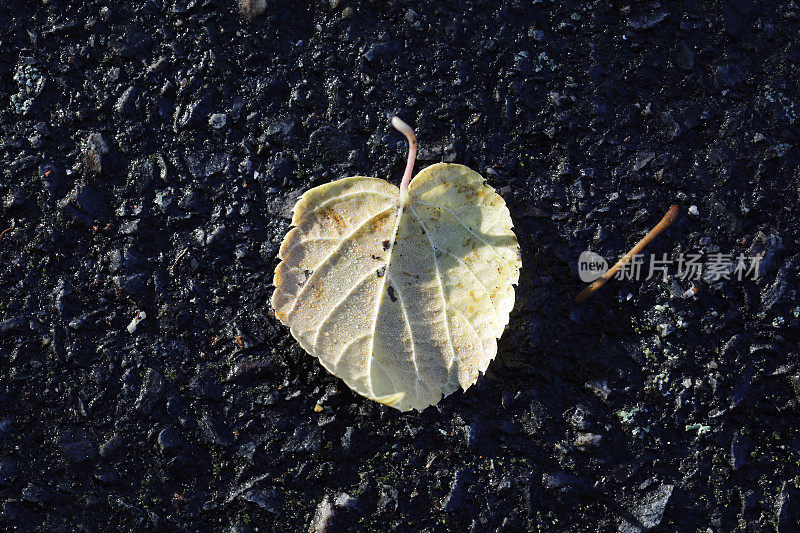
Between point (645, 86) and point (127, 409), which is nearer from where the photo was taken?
point (127, 409)

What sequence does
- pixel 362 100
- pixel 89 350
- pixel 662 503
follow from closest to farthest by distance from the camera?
pixel 662 503 → pixel 89 350 → pixel 362 100

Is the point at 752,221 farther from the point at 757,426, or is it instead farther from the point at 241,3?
the point at 241,3

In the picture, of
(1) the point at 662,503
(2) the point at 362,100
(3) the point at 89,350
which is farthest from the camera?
(2) the point at 362,100

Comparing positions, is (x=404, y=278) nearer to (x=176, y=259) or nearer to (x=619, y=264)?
(x=619, y=264)

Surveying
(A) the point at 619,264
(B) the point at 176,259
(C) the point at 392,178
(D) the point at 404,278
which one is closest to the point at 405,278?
(D) the point at 404,278

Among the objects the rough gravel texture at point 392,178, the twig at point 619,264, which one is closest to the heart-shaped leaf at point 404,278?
the rough gravel texture at point 392,178

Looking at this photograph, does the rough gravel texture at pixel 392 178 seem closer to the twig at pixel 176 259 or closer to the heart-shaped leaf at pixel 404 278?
the twig at pixel 176 259

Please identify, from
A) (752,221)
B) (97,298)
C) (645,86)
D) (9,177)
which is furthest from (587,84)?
(9,177)
